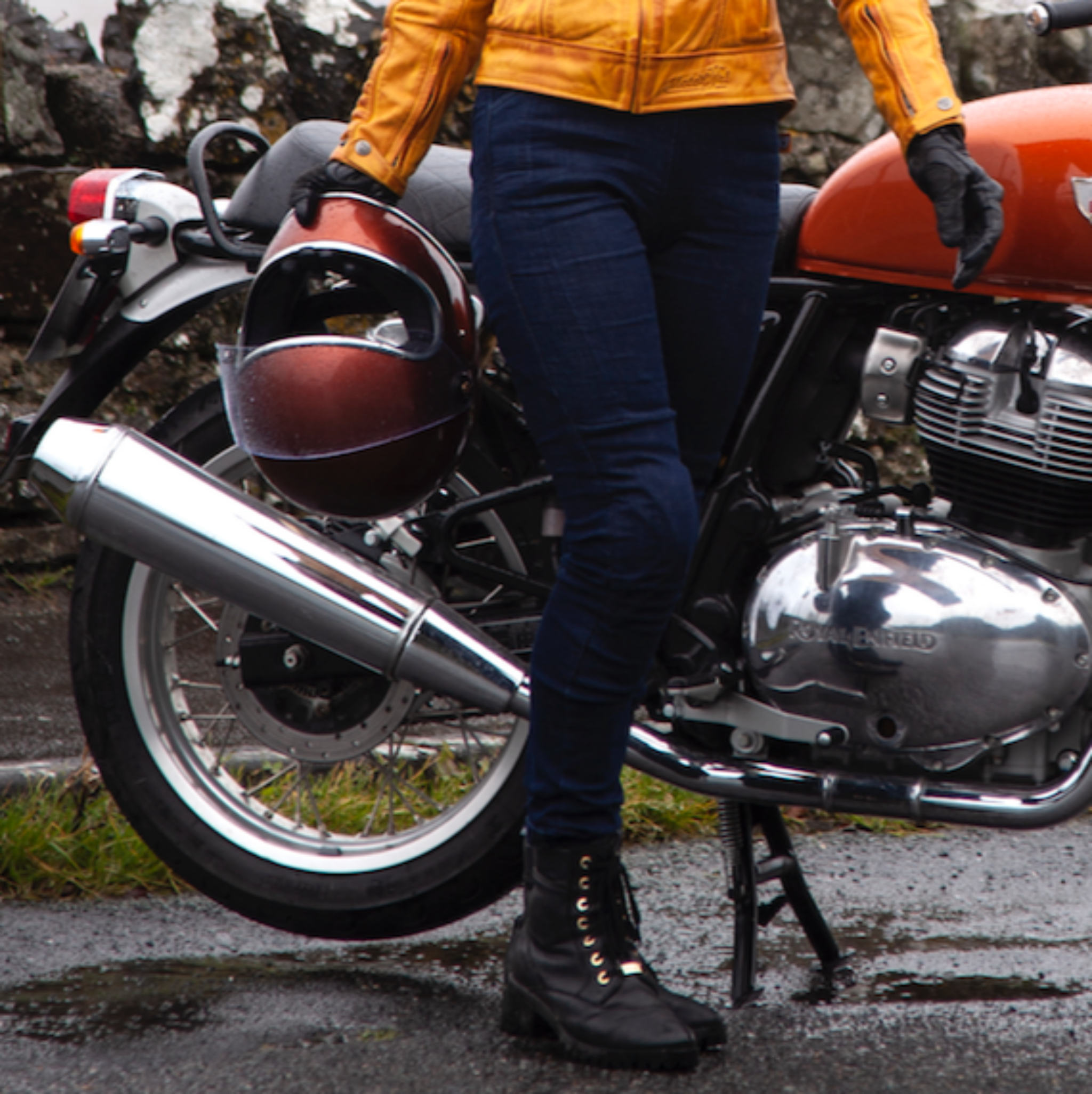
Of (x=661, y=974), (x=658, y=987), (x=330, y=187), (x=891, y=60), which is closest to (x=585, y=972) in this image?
(x=658, y=987)

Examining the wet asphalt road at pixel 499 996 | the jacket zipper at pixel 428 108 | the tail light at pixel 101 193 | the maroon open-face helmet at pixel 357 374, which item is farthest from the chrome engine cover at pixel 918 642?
the tail light at pixel 101 193

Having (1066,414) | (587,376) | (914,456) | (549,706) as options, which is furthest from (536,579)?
(914,456)

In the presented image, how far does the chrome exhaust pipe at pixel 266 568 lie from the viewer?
6.93 feet

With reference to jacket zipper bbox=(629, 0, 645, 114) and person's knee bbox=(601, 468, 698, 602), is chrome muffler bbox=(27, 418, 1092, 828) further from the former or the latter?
jacket zipper bbox=(629, 0, 645, 114)

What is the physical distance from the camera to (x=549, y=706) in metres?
1.91

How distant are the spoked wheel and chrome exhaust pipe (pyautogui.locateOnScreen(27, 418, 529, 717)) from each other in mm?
175

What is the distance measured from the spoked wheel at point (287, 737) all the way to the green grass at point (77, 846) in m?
0.24

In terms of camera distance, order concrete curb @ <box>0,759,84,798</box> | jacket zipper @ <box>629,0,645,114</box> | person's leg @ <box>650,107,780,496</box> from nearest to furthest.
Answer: jacket zipper @ <box>629,0,645,114</box>
person's leg @ <box>650,107,780,496</box>
concrete curb @ <box>0,759,84,798</box>

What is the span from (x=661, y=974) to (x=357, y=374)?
1.00 m

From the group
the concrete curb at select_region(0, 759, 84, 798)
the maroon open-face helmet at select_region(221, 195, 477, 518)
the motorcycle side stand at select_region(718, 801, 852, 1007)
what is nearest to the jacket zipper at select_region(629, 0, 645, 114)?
the maroon open-face helmet at select_region(221, 195, 477, 518)

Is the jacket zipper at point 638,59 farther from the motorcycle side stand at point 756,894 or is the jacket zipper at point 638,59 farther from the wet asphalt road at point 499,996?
the wet asphalt road at point 499,996

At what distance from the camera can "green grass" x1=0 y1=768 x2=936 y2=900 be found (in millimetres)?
2607

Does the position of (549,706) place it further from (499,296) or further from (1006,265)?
(1006,265)

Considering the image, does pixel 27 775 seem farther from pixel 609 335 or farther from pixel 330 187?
pixel 609 335
